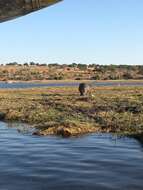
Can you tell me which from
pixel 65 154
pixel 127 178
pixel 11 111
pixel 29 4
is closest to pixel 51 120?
pixel 11 111

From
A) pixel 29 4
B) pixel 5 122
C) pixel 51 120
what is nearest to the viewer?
pixel 29 4

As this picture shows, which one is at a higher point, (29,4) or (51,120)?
(29,4)

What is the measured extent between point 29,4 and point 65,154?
15.7 m

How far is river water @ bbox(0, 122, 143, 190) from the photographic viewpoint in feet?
44.5

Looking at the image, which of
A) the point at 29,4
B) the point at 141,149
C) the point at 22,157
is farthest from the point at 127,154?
the point at 29,4

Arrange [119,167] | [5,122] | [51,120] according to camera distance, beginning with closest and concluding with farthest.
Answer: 1. [119,167]
2. [51,120]
3. [5,122]

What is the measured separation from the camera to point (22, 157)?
18.7m

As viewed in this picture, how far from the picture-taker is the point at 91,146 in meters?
21.2

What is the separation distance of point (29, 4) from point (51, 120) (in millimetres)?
25913

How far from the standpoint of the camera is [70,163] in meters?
17.2

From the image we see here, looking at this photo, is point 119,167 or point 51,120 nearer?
point 119,167

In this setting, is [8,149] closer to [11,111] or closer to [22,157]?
[22,157]

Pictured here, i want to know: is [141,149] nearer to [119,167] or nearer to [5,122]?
[119,167]

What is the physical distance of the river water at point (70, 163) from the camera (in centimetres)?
1356
